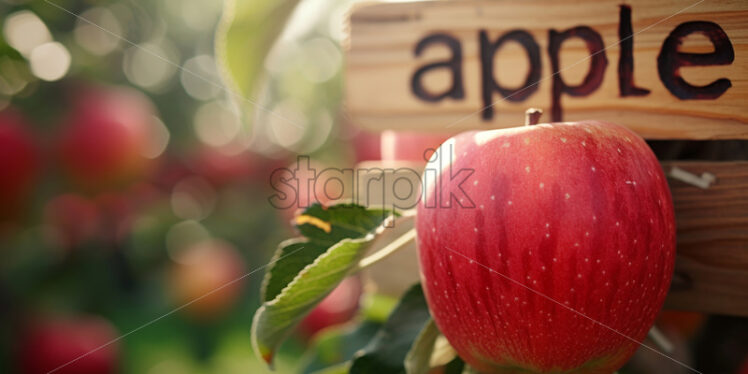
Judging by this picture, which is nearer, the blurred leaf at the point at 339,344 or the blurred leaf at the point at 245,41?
the blurred leaf at the point at 245,41

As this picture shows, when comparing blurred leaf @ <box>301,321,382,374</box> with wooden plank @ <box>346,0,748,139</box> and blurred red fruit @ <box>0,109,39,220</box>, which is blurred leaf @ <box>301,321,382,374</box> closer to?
wooden plank @ <box>346,0,748,139</box>

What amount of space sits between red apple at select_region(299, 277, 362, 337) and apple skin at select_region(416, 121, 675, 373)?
27.8 inches

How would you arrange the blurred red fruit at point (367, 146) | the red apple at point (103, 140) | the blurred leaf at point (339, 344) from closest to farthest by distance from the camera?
1. the blurred leaf at point (339, 344)
2. the red apple at point (103, 140)
3. the blurred red fruit at point (367, 146)

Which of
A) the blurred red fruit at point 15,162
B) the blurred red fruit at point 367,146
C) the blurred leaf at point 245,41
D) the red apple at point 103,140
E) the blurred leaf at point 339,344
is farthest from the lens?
the blurred red fruit at point 367,146

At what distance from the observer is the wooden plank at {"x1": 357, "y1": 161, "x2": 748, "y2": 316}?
34 centimetres

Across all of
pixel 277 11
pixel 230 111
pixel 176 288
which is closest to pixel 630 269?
pixel 277 11

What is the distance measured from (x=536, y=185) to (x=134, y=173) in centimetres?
79

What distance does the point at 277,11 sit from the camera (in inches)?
15.7

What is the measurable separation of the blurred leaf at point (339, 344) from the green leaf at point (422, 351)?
138mm

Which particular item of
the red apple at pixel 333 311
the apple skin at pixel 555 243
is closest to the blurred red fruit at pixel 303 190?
the red apple at pixel 333 311

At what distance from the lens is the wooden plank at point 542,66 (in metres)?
0.33

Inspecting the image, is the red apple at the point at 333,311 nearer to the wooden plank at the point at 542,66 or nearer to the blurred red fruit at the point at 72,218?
the blurred red fruit at the point at 72,218

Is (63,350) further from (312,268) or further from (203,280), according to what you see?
(312,268)

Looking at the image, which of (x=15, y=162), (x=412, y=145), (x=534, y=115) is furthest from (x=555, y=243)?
(x=15, y=162)
